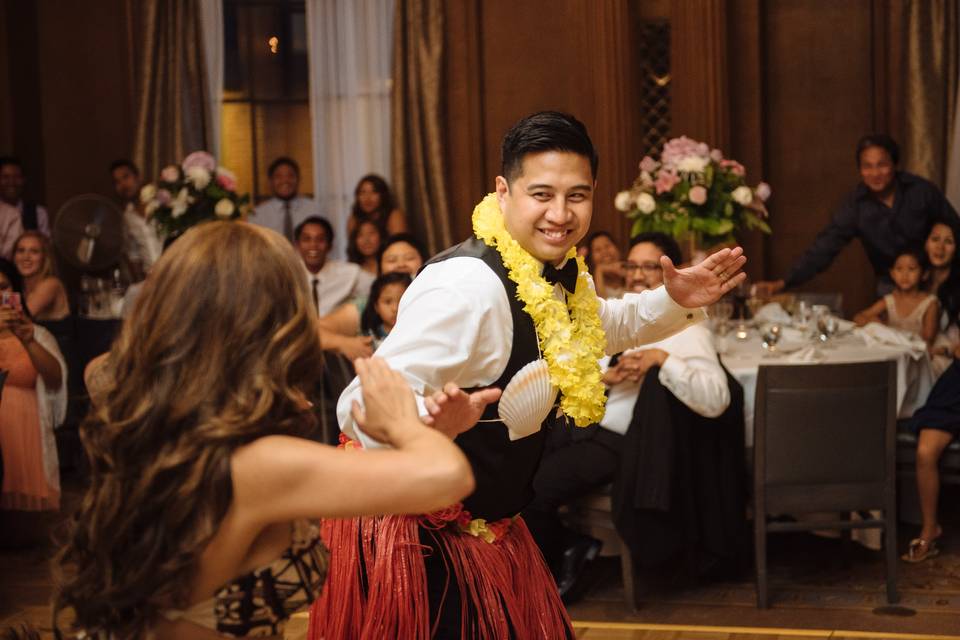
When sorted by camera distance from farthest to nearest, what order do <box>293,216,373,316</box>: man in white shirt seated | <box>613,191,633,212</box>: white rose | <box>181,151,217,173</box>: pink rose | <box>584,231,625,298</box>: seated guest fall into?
<box>181,151,217,173</box>: pink rose
<box>293,216,373,316</box>: man in white shirt seated
<box>584,231,625,298</box>: seated guest
<box>613,191,633,212</box>: white rose

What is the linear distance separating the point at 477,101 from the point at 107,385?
22.3ft

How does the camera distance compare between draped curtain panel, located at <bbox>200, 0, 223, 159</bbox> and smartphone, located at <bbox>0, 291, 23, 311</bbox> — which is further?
draped curtain panel, located at <bbox>200, 0, 223, 159</bbox>

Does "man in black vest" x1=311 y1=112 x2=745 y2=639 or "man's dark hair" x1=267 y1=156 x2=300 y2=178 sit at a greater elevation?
"man's dark hair" x1=267 y1=156 x2=300 y2=178

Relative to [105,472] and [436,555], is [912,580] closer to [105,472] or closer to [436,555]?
[436,555]

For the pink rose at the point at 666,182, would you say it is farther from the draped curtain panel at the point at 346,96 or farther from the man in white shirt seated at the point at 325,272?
the draped curtain panel at the point at 346,96

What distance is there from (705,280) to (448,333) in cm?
65

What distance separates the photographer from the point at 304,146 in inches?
349

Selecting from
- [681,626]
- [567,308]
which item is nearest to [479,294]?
[567,308]

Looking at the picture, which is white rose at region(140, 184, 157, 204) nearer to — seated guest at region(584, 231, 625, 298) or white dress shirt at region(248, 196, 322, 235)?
white dress shirt at region(248, 196, 322, 235)

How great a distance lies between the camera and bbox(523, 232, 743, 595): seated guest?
417cm

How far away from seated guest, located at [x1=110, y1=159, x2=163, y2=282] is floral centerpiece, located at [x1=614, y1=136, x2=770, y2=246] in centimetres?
363

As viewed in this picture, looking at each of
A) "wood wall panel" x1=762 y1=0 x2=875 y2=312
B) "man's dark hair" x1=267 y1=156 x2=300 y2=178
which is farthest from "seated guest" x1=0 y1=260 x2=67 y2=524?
"wood wall panel" x1=762 y1=0 x2=875 y2=312

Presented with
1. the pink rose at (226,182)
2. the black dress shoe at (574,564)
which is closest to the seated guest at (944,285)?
the black dress shoe at (574,564)

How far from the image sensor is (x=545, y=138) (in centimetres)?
217
